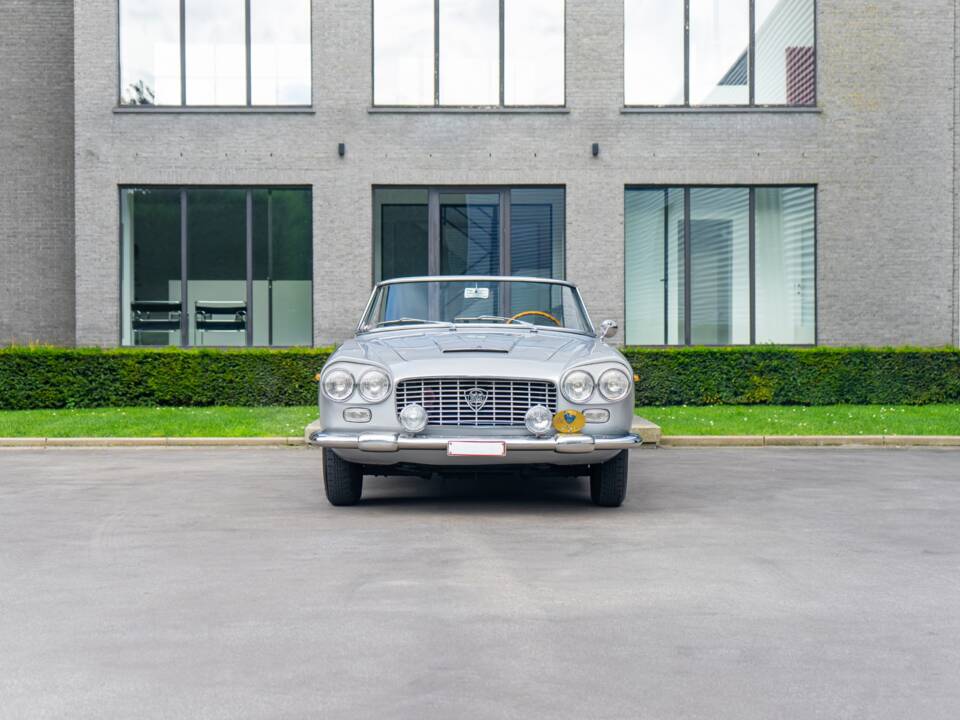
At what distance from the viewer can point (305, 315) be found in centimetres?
1856

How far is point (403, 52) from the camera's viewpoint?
1858 centimetres

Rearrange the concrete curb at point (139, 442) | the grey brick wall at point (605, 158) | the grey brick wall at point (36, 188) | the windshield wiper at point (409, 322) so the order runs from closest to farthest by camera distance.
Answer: the windshield wiper at point (409, 322) < the concrete curb at point (139, 442) < the grey brick wall at point (605, 158) < the grey brick wall at point (36, 188)

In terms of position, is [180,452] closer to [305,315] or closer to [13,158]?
[305,315]

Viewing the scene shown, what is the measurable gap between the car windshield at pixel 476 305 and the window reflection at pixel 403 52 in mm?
9916

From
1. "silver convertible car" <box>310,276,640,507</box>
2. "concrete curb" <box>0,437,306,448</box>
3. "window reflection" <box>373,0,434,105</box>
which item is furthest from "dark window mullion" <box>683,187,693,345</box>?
"silver convertible car" <box>310,276,640,507</box>

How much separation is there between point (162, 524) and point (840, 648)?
A: 4522 mm

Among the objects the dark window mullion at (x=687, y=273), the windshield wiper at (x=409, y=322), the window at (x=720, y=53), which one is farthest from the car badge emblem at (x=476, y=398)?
the window at (x=720, y=53)

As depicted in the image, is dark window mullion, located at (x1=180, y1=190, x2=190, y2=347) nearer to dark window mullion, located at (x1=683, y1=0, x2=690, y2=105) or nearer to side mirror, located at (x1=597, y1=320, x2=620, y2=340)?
dark window mullion, located at (x1=683, y1=0, x2=690, y2=105)

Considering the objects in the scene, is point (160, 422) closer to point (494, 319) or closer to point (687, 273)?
point (494, 319)

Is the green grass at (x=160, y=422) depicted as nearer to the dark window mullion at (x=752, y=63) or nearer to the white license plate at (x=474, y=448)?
the white license plate at (x=474, y=448)

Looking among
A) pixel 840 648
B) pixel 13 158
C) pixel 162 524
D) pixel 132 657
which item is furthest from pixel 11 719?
pixel 13 158

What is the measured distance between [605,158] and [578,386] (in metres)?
11.4

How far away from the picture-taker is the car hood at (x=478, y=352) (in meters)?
7.47

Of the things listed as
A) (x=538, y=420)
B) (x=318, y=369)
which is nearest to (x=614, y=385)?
(x=538, y=420)
